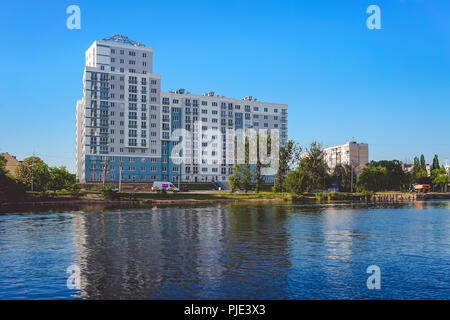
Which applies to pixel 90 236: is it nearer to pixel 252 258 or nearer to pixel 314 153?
pixel 252 258

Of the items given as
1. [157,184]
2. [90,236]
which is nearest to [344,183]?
[157,184]

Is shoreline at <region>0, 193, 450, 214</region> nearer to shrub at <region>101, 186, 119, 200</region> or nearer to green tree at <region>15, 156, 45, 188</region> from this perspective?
shrub at <region>101, 186, 119, 200</region>

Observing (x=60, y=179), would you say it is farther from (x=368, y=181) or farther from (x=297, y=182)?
(x=368, y=181)

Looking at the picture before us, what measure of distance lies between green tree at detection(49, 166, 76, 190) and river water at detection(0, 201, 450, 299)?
238ft

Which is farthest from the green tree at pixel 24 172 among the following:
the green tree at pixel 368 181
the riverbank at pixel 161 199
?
the green tree at pixel 368 181

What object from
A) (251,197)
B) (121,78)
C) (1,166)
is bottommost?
(251,197)

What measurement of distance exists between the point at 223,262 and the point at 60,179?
10470 cm

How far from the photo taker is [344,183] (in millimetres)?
180250

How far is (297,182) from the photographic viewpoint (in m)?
137

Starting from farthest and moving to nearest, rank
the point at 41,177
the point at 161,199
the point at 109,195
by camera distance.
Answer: the point at 41,177 < the point at 161,199 < the point at 109,195

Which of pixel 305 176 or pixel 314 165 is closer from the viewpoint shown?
pixel 305 176

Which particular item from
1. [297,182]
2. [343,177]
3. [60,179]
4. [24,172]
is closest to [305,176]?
[297,182]

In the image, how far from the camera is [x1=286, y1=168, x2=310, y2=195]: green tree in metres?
137
